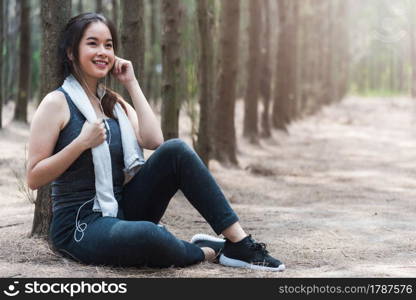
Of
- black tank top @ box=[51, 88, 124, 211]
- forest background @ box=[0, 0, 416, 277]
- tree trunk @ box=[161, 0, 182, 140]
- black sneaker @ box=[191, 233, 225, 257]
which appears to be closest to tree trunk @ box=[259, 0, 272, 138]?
forest background @ box=[0, 0, 416, 277]

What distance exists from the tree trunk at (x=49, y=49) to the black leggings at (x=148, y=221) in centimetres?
64

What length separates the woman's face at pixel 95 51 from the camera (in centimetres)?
404

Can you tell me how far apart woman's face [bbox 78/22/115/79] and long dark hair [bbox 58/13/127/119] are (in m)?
0.03

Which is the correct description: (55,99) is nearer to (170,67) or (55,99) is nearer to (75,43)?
(75,43)

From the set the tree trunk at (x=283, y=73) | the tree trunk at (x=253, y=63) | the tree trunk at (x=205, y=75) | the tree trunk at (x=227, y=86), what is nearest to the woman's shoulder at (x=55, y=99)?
the tree trunk at (x=205, y=75)

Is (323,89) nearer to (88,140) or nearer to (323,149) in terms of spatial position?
(323,149)

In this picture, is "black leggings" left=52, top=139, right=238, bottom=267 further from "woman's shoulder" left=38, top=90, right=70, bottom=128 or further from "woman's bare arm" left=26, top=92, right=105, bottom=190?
"woman's shoulder" left=38, top=90, right=70, bottom=128

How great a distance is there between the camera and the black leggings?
150 inches

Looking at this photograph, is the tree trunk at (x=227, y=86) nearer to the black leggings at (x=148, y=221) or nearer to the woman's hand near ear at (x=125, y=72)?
the woman's hand near ear at (x=125, y=72)

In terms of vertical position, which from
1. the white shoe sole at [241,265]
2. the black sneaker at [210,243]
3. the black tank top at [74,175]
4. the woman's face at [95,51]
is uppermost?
the woman's face at [95,51]

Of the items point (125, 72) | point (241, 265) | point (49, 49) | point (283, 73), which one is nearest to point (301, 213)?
point (241, 265)

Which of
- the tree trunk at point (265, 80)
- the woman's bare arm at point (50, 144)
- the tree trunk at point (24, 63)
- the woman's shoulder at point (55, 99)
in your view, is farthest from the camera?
the tree trunk at point (265, 80)

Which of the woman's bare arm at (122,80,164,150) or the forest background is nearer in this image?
the woman's bare arm at (122,80,164,150)

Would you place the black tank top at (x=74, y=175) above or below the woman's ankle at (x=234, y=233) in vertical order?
above
